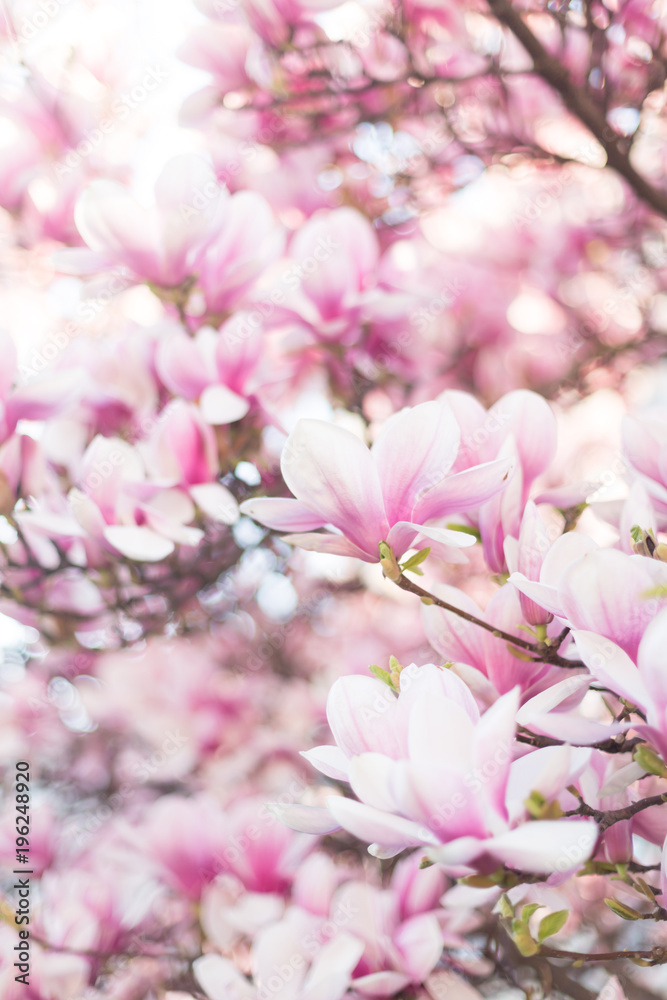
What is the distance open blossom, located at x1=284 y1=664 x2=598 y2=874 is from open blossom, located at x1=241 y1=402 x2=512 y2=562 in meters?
0.14

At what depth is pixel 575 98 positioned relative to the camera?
3.26 feet

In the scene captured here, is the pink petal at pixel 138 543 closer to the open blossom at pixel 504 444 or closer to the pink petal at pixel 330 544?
the pink petal at pixel 330 544

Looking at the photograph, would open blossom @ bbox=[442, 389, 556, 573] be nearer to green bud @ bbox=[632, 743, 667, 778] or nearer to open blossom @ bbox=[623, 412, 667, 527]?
open blossom @ bbox=[623, 412, 667, 527]

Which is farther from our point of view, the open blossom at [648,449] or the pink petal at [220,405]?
the pink petal at [220,405]

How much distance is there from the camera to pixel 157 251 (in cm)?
88

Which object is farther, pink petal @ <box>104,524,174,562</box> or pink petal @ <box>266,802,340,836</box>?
pink petal @ <box>104,524,174,562</box>

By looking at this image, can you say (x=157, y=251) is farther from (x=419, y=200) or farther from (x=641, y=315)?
(x=641, y=315)

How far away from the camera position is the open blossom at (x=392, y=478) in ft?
1.77

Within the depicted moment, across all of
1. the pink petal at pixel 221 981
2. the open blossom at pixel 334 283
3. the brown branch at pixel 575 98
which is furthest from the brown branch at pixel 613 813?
the brown branch at pixel 575 98

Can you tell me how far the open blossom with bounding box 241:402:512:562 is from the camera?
1.77 feet

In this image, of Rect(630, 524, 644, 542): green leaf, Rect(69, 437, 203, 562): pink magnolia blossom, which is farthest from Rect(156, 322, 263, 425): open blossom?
Rect(630, 524, 644, 542): green leaf

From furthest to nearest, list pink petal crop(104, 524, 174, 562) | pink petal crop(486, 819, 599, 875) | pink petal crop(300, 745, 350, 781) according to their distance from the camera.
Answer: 1. pink petal crop(104, 524, 174, 562)
2. pink petal crop(300, 745, 350, 781)
3. pink petal crop(486, 819, 599, 875)

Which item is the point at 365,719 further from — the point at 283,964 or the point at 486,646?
the point at 283,964

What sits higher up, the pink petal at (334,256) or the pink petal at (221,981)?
the pink petal at (334,256)
